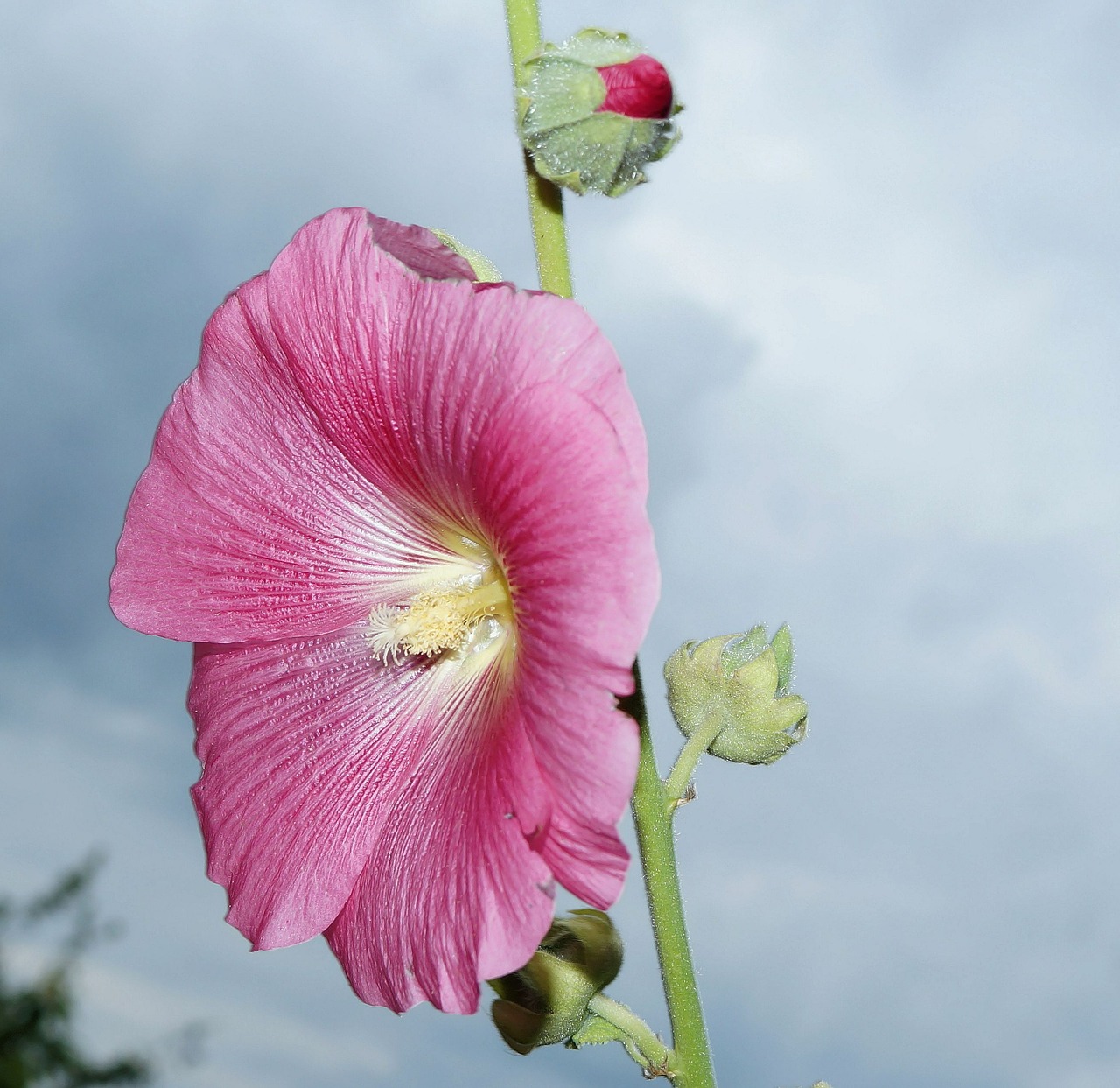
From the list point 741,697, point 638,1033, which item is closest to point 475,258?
point 741,697

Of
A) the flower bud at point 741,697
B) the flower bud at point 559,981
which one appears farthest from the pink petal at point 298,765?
the flower bud at point 741,697

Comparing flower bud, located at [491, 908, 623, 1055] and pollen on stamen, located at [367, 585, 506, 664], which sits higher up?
pollen on stamen, located at [367, 585, 506, 664]

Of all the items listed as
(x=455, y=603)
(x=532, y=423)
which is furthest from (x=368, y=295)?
(x=455, y=603)

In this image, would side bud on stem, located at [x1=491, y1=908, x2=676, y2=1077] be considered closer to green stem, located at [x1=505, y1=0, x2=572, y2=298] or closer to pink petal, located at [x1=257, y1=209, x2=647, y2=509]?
pink petal, located at [x1=257, y1=209, x2=647, y2=509]

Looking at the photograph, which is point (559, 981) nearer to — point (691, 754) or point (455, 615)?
point (691, 754)

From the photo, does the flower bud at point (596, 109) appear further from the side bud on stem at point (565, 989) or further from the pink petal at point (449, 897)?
the side bud on stem at point (565, 989)

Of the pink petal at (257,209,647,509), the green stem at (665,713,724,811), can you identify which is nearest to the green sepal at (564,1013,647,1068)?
the green stem at (665,713,724,811)
